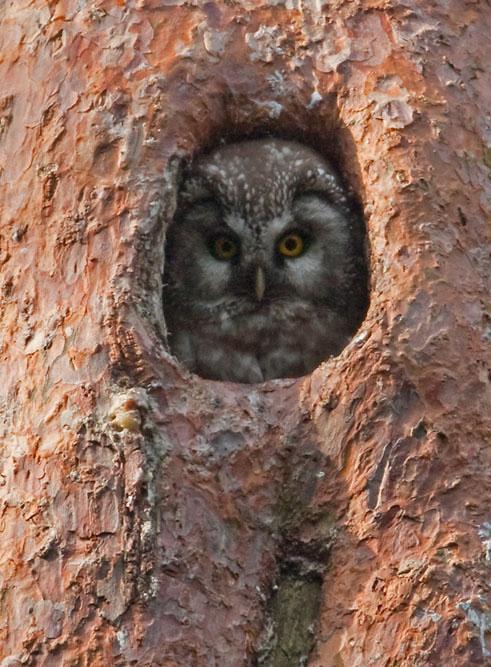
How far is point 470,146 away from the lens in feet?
11.8

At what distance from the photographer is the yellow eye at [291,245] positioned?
13.3ft

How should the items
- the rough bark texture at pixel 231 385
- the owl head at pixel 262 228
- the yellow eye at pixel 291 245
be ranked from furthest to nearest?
the yellow eye at pixel 291 245 → the owl head at pixel 262 228 → the rough bark texture at pixel 231 385

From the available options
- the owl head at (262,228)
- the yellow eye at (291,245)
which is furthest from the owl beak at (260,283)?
the yellow eye at (291,245)

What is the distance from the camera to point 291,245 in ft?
13.4

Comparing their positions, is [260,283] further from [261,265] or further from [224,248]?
[224,248]

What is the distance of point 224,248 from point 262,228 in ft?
0.59

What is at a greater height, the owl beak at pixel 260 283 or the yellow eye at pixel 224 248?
the yellow eye at pixel 224 248

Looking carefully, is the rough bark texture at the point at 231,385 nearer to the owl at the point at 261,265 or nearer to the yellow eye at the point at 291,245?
the owl at the point at 261,265

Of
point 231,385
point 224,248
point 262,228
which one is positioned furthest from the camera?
point 224,248

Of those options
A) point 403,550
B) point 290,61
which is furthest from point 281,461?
point 290,61

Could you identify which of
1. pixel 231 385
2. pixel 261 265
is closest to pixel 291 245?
pixel 261 265

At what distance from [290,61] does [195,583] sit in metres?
1.69

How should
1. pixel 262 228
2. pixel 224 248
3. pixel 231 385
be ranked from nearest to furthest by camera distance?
pixel 231 385 → pixel 262 228 → pixel 224 248

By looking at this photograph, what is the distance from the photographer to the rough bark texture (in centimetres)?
303
